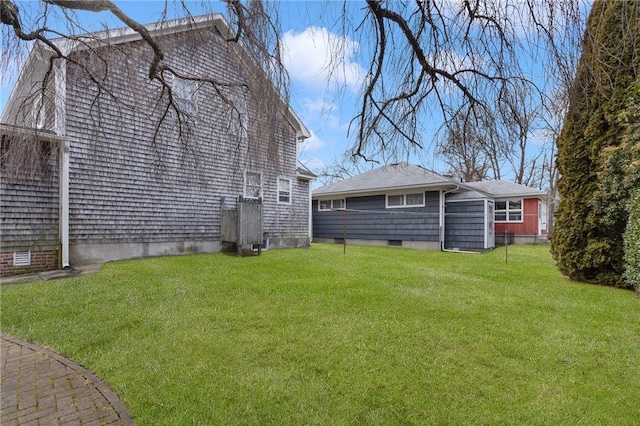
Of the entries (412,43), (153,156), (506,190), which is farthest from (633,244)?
(506,190)

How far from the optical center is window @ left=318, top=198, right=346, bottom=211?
18.4 meters

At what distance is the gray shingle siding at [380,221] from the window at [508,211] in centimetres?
546

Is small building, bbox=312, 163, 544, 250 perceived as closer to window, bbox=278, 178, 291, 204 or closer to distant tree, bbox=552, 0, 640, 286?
window, bbox=278, 178, 291, 204

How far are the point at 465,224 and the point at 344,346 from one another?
12.6m

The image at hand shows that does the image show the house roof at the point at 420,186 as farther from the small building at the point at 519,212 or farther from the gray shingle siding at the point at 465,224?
the gray shingle siding at the point at 465,224

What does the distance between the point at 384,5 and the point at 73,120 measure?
8380mm

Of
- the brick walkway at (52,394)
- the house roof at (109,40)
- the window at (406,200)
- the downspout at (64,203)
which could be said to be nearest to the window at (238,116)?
the house roof at (109,40)

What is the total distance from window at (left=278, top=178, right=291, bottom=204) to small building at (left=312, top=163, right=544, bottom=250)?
2258 mm

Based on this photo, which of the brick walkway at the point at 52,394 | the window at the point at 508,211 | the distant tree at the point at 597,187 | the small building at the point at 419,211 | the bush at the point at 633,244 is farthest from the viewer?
the window at the point at 508,211

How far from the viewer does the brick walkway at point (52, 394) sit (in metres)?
2.43

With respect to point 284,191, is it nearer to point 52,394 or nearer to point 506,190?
point 52,394

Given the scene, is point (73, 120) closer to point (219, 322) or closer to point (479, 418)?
point (219, 322)

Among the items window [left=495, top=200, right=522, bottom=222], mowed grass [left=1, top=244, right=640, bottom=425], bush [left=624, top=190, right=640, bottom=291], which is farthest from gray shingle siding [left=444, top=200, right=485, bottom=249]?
bush [left=624, top=190, right=640, bottom=291]

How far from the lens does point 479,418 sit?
248 centimetres
